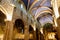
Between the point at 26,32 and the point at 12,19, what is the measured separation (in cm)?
309

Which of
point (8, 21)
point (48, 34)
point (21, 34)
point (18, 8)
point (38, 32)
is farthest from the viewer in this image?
point (48, 34)

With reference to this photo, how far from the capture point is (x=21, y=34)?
1877 centimetres

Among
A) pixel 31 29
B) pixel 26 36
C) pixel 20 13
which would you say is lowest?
pixel 26 36

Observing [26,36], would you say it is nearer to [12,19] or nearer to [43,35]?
[12,19]

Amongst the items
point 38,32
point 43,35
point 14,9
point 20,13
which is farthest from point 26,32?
point 43,35

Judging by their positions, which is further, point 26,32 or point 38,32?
point 38,32

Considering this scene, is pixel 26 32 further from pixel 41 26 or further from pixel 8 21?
pixel 41 26

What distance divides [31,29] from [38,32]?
176 centimetres

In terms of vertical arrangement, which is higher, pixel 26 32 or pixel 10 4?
pixel 10 4

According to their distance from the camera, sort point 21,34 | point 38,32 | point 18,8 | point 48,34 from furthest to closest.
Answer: point 48,34, point 38,32, point 21,34, point 18,8

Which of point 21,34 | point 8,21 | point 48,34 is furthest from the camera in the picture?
point 48,34

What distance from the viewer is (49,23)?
23.4 m

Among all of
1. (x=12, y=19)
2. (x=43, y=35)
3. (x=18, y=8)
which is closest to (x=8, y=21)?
(x=12, y=19)

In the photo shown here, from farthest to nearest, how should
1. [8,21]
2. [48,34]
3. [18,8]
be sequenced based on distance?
[48,34], [18,8], [8,21]
